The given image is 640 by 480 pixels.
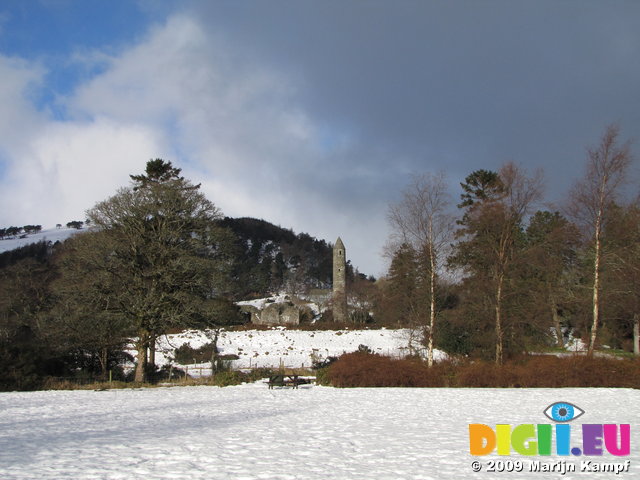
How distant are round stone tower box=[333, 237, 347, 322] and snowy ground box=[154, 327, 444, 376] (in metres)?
19.9

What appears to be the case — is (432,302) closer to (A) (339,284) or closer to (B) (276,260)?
(A) (339,284)

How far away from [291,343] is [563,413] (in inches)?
1216

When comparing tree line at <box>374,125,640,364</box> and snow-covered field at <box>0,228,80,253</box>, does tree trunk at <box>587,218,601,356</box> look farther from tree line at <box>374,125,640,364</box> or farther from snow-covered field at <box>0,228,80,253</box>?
snow-covered field at <box>0,228,80,253</box>

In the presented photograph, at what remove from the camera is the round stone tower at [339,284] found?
7012 cm

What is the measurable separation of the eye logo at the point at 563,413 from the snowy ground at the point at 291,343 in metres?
20.7

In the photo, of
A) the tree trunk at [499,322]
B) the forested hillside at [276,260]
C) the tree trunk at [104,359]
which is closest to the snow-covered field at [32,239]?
the forested hillside at [276,260]

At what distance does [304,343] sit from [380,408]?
91.6 ft

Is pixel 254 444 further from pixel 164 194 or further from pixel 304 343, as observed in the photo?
pixel 304 343

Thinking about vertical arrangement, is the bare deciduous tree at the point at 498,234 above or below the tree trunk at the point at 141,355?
above

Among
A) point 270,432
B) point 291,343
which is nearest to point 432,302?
point 270,432

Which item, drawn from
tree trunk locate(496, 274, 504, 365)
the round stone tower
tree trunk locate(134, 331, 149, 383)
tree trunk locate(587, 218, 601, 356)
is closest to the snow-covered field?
the round stone tower

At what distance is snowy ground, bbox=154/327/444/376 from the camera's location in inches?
1484

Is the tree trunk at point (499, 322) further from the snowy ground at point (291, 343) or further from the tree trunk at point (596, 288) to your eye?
the snowy ground at point (291, 343)

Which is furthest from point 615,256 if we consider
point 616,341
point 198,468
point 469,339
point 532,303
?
point 616,341
